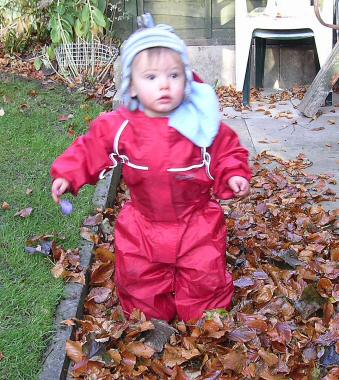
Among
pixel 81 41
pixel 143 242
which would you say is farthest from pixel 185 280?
pixel 81 41

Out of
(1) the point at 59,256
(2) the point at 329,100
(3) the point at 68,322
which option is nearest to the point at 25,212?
(1) the point at 59,256

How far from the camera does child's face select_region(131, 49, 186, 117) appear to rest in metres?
2.28

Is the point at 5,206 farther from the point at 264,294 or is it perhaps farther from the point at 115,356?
the point at 264,294

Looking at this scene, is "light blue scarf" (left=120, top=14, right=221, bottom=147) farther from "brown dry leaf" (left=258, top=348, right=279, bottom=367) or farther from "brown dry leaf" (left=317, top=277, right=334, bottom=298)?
"brown dry leaf" (left=317, top=277, right=334, bottom=298)

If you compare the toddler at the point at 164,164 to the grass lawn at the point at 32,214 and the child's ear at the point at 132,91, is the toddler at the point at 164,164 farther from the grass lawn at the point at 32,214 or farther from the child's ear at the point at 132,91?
the grass lawn at the point at 32,214

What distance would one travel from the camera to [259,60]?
6949 millimetres

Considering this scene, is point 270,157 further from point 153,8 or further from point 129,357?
point 153,8

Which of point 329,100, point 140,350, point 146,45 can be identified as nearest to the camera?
point 146,45

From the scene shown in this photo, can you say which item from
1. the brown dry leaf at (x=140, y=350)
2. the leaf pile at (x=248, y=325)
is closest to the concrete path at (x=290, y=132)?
the leaf pile at (x=248, y=325)

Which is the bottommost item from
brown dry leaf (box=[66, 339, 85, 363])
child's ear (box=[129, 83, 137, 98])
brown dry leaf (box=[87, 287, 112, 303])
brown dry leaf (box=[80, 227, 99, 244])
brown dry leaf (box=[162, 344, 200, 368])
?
brown dry leaf (box=[87, 287, 112, 303])

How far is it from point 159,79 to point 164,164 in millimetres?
323

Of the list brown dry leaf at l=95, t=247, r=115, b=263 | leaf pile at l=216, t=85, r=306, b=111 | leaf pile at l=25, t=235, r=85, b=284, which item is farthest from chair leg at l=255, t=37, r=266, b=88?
leaf pile at l=25, t=235, r=85, b=284

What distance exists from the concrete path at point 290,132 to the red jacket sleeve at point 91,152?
2274 millimetres

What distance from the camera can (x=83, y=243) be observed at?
10.8 ft
